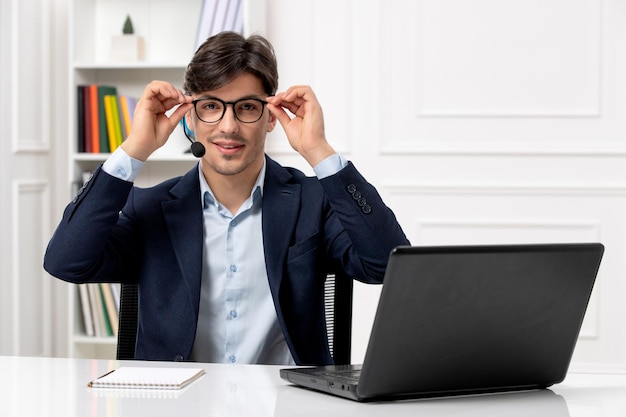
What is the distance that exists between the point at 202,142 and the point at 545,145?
197 centimetres

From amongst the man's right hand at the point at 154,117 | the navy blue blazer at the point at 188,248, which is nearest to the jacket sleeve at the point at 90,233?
the navy blue blazer at the point at 188,248

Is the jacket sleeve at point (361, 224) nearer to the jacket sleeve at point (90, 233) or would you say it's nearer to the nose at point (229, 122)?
the nose at point (229, 122)

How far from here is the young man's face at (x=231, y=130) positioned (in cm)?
199

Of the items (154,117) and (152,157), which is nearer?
(154,117)

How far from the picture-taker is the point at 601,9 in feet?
11.7

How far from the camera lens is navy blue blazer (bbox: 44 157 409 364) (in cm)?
188

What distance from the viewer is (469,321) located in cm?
129

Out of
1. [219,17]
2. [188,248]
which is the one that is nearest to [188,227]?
[188,248]

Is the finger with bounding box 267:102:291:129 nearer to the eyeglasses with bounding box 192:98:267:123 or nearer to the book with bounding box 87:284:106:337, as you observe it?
the eyeglasses with bounding box 192:98:267:123

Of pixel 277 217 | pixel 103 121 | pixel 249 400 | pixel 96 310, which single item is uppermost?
pixel 103 121

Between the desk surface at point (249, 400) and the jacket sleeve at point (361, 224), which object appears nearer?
the desk surface at point (249, 400)

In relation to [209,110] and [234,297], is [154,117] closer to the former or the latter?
[209,110]

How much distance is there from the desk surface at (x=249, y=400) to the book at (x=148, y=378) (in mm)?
16

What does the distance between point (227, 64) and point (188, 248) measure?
1.33ft
